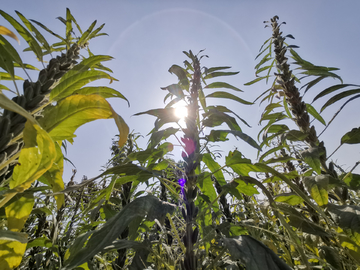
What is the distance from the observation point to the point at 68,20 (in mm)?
1166

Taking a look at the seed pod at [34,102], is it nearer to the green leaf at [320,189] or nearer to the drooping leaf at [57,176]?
the drooping leaf at [57,176]

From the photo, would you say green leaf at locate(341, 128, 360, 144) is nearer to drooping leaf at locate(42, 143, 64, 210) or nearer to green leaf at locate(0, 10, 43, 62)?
drooping leaf at locate(42, 143, 64, 210)

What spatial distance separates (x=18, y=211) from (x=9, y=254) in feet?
0.38

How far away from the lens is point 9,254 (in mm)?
521

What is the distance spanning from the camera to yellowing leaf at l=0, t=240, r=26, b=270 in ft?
1.67

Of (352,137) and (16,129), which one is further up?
(352,137)

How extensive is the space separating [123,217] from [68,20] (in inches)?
50.5

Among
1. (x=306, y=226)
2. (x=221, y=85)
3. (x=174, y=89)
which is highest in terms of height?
(x=221, y=85)

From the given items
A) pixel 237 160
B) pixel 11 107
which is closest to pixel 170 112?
pixel 237 160

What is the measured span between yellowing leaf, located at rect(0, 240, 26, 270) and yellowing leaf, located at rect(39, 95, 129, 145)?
34 centimetres

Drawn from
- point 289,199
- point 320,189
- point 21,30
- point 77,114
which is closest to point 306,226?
point 289,199

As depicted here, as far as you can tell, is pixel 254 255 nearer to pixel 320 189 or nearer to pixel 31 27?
pixel 320 189

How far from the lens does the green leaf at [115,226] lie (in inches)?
20.4

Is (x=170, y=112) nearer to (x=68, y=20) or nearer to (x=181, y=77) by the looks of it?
(x=181, y=77)
